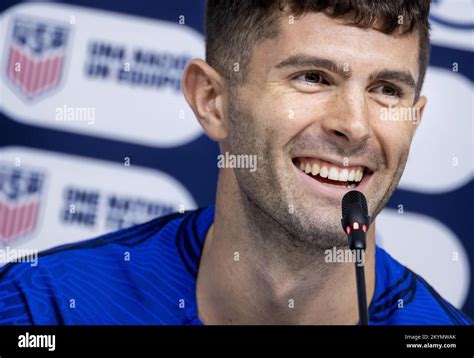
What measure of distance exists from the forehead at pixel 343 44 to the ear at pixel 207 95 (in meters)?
0.19

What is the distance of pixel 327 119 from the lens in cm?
127

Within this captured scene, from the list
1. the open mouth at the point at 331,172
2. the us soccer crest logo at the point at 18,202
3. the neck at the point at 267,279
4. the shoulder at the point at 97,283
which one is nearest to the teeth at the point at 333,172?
the open mouth at the point at 331,172

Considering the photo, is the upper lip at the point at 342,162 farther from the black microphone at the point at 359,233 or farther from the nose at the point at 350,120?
the black microphone at the point at 359,233

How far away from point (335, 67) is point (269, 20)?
0.59 feet

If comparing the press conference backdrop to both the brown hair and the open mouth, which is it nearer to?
the brown hair

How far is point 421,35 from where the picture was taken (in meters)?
1.40

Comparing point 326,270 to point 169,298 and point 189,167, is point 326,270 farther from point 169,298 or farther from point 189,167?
point 189,167

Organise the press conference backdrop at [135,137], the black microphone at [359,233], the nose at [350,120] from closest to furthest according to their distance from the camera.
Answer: the black microphone at [359,233] < the nose at [350,120] < the press conference backdrop at [135,137]

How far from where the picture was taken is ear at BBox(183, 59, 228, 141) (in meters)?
1.50

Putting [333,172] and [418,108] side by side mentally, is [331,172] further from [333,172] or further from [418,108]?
[418,108]

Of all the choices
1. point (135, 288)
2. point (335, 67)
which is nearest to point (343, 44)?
point (335, 67)

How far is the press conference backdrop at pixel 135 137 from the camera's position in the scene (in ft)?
6.56

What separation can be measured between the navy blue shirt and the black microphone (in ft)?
1.67
